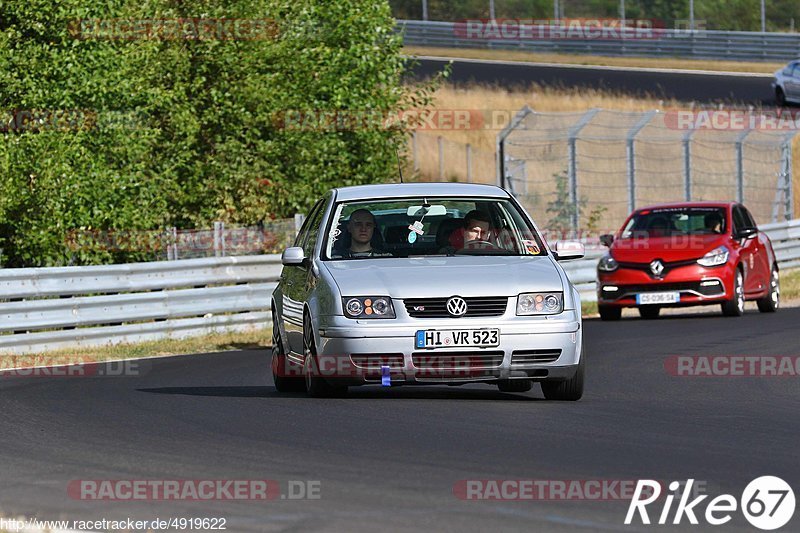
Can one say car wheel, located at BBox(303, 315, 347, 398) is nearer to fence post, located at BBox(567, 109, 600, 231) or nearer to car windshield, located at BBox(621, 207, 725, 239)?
car windshield, located at BBox(621, 207, 725, 239)

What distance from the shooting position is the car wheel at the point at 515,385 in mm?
12258

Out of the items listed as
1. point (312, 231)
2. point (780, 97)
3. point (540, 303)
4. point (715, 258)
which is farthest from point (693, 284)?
point (780, 97)

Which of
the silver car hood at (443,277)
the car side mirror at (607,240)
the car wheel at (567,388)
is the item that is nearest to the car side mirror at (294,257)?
the silver car hood at (443,277)

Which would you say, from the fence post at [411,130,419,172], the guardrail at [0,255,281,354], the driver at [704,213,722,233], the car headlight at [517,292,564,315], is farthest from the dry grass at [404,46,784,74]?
the car headlight at [517,292,564,315]

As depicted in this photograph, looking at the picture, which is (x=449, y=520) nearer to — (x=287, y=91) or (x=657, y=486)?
(x=657, y=486)

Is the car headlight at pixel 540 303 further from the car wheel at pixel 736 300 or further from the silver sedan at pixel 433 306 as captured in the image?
the car wheel at pixel 736 300

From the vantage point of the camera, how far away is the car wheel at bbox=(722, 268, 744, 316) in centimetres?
2205

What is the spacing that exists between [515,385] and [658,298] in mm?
10079

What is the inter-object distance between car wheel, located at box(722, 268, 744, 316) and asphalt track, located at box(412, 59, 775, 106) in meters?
25.3

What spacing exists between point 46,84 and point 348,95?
24.1ft

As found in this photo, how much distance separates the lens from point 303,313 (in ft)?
38.1

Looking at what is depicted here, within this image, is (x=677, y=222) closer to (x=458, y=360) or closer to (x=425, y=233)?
(x=425, y=233)

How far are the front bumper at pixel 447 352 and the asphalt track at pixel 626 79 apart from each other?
37156 millimetres

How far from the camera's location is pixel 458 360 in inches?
420
